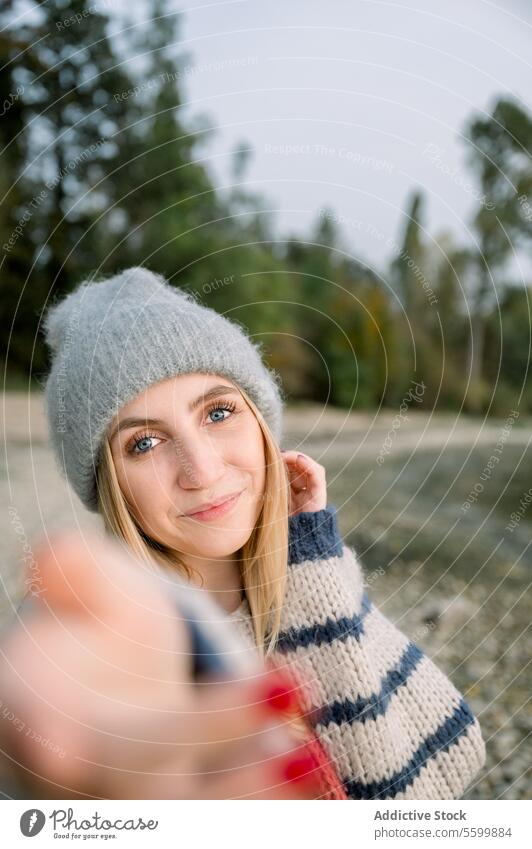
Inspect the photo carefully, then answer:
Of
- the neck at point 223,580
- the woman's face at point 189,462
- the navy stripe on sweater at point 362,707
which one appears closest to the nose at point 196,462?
the woman's face at point 189,462

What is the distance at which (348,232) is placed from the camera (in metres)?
1.00

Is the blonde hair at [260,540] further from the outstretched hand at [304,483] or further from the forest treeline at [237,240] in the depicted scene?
the forest treeline at [237,240]

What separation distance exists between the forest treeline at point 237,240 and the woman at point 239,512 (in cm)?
15

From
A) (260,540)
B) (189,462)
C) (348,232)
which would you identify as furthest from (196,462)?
(348,232)

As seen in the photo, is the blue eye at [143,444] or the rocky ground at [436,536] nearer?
the blue eye at [143,444]

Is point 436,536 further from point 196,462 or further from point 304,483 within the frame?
point 196,462

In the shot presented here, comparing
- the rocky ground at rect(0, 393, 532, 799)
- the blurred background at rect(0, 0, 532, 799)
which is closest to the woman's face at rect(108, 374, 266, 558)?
the rocky ground at rect(0, 393, 532, 799)

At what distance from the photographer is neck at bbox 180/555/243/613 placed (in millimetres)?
A: 666

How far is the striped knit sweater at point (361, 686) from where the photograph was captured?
0.59 m

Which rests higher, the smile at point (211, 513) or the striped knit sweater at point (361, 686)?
the smile at point (211, 513)

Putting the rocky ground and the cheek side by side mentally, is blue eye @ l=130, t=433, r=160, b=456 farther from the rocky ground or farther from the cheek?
the rocky ground
